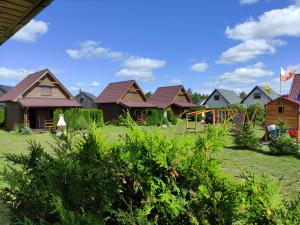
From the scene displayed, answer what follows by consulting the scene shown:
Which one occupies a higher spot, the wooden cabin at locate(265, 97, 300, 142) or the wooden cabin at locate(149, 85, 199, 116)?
the wooden cabin at locate(149, 85, 199, 116)

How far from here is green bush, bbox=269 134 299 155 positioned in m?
14.3

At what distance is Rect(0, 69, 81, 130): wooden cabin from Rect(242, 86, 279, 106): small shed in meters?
36.0

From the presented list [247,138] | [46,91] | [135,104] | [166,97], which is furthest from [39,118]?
[247,138]

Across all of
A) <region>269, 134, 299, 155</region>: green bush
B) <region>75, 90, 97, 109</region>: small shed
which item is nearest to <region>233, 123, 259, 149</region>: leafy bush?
<region>269, 134, 299, 155</region>: green bush

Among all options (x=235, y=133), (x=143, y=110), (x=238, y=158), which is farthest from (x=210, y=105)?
(x=238, y=158)

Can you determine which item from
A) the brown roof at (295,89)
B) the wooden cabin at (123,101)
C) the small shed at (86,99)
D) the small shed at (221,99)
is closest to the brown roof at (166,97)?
the wooden cabin at (123,101)

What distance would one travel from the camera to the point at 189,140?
2736 millimetres

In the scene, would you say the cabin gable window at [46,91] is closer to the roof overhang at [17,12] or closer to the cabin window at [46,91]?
the cabin window at [46,91]

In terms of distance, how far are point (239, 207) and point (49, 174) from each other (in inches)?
67.7

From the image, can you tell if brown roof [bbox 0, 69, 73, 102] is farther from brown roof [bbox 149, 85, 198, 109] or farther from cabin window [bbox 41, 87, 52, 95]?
brown roof [bbox 149, 85, 198, 109]

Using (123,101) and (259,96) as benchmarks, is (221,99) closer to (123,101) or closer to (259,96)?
(259,96)

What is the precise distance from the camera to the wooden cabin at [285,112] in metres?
20.0

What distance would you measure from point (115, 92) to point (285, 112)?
2337 centimetres

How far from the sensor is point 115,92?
39.1 meters
